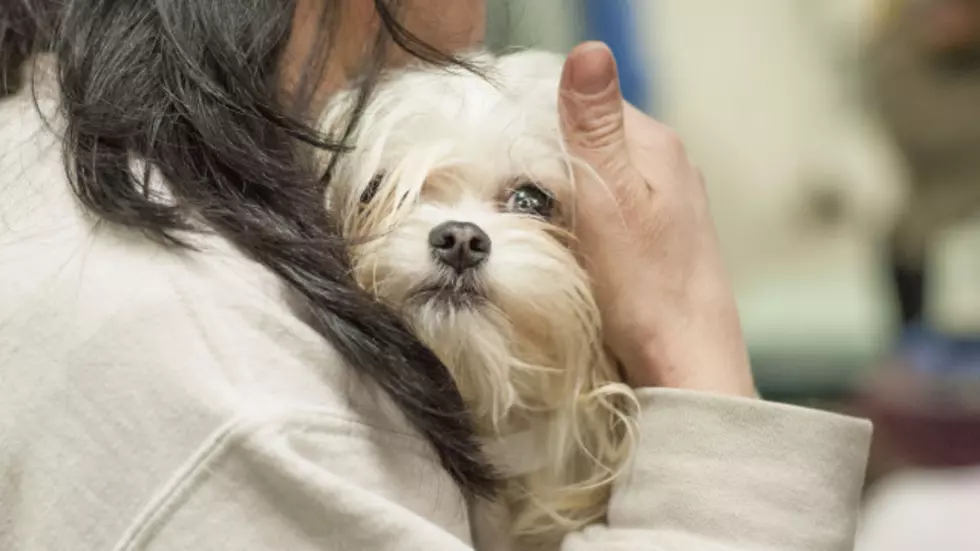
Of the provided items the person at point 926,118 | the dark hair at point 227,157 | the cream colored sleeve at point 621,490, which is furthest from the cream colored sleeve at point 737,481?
the person at point 926,118

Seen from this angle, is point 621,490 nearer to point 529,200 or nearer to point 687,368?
point 687,368

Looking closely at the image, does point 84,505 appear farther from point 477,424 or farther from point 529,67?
point 529,67

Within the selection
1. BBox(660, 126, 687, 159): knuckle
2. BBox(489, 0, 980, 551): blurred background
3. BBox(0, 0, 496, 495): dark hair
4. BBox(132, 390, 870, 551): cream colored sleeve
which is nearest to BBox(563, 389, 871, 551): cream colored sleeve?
BBox(132, 390, 870, 551): cream colored sleeve

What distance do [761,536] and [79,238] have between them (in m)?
0.47

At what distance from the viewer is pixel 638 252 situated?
81cm

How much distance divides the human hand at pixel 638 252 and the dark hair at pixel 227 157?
16 centimetres

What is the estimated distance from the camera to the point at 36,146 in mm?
710

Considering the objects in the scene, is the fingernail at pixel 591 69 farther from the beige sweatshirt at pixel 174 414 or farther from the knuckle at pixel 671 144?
the beige sweatshirt at pixel 174 414

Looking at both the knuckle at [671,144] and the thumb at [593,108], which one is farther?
the knuckle at [671,144]

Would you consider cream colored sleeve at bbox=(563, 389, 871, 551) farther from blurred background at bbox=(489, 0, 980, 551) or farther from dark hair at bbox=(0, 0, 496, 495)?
blurred background at bbox=(489, 0, 980, 551)

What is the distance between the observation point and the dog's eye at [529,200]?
0.82 metres

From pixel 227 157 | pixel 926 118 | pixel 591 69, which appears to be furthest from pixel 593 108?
pixel 926 118

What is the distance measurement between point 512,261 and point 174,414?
27 centimetres

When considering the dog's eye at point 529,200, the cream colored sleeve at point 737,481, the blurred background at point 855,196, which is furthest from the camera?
the blurred background at point 855,196
